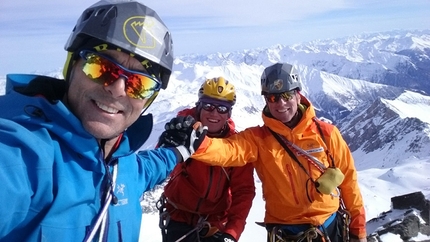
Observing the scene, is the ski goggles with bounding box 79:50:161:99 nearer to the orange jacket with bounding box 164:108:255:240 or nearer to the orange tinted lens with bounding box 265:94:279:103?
the orange jacket with bounding box 164:108:255:240

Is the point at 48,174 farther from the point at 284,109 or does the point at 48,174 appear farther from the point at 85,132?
the point at 284,109

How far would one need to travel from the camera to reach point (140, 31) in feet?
9.83

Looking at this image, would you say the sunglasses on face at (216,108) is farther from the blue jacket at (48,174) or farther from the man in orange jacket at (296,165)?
the blue jacket at (48,174)

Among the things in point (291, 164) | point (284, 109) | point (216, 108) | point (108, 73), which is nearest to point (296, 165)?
point (291, 164)

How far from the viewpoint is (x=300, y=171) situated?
5.68 metres

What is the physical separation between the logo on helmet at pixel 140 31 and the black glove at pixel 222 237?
3.82m

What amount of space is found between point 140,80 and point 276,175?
336 cm

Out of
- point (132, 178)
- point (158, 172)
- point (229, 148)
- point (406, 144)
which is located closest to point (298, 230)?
point (229, 148)

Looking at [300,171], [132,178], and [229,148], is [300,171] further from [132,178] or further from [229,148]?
[132,178]

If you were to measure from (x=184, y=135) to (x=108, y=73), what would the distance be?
233cm

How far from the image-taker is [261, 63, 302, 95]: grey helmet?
605 cm

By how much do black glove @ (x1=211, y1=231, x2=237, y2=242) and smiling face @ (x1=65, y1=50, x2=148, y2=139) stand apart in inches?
138

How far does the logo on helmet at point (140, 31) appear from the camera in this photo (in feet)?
9.57

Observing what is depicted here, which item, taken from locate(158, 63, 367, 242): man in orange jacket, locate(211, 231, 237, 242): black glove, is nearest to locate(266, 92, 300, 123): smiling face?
locate(158, 63, 367, 242): man in orange jacket
